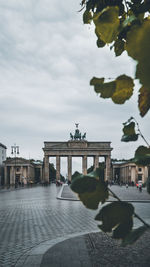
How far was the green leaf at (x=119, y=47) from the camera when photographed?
1571 mm

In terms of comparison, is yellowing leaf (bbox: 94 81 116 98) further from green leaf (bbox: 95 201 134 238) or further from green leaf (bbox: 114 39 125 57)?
green leaf (bbox: 114 39 125 57)

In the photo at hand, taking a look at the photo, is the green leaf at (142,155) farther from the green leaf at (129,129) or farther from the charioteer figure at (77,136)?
the charioteer figure at (77,136)

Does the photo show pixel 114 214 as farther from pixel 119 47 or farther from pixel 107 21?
pixel 119 47

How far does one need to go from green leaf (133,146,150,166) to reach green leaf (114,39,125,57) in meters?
0.72

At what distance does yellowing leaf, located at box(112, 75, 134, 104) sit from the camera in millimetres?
987

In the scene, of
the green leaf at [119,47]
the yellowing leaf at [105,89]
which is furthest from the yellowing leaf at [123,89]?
the green leaf at [119,47]

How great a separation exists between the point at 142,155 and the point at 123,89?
267 mm

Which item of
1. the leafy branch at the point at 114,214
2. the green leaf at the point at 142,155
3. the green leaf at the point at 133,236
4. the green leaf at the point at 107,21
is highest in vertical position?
the green leaf at the point at 107,21

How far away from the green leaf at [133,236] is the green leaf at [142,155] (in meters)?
0.26

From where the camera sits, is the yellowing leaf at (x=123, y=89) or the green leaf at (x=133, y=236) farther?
the yellowing leaf at (x=123, y=89)

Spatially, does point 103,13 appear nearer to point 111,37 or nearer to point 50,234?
point 111,37

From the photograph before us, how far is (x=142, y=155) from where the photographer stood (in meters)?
1.11

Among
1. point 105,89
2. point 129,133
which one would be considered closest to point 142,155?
point 129,133

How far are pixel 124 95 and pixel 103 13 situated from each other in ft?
0.95
